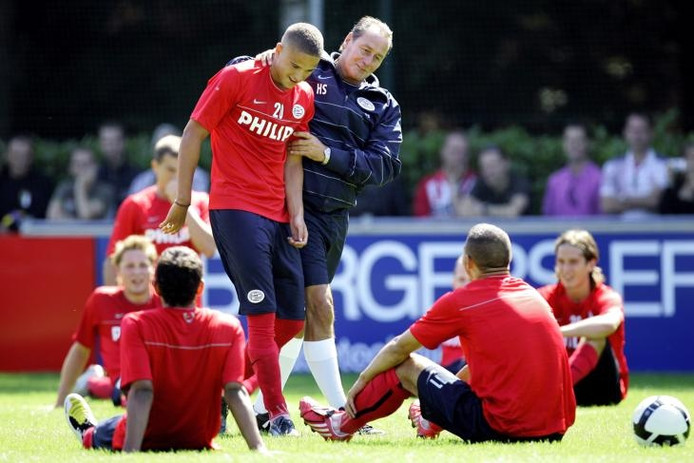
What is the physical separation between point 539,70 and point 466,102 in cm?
129

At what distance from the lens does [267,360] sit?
7164 millimetres

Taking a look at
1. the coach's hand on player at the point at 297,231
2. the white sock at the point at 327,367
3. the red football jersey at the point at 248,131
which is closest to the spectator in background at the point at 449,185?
the white sock at the point at 327,367

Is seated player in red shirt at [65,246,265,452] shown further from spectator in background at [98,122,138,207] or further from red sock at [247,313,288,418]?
spectator in background at [98,122,138,207]

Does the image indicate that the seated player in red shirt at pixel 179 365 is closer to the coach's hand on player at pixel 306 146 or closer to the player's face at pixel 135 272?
the coach's hand on player at pixel 306 146

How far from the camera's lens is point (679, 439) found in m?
6.70

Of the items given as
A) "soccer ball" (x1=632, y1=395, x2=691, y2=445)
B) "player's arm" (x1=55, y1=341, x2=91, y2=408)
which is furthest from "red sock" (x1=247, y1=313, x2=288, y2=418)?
"player's arm" (x1=55, y1=341, x2=91, y2=408)

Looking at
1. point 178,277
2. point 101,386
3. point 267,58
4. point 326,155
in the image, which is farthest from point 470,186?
point 178,277

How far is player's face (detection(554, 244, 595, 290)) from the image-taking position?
9.52 m

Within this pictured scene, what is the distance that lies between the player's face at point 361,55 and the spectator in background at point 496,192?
5.77m

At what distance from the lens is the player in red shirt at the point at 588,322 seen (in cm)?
904

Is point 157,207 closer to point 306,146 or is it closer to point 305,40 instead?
point 306,146

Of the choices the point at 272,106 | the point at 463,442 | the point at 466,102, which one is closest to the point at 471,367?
the point at 463,442

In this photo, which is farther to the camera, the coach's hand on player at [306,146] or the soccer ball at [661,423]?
the coach's hand on player at [306,146]

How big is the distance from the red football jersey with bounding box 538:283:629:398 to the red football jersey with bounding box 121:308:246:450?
4.06 meters
